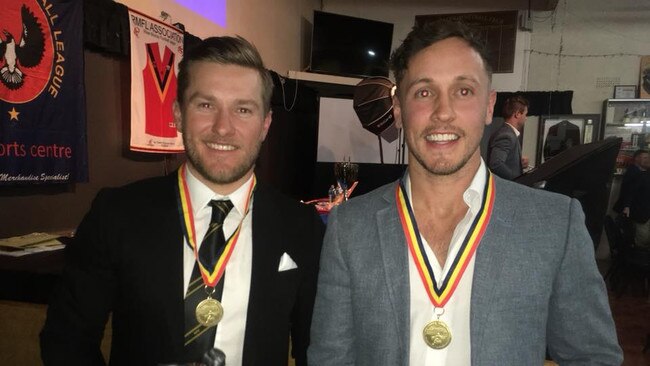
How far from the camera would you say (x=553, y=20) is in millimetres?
7434

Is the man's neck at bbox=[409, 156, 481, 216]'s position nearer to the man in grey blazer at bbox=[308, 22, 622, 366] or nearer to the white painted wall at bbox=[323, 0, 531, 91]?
the man in grey blazer at bbox=[308, 22, 622, 366]

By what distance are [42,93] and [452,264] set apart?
257 centimetres

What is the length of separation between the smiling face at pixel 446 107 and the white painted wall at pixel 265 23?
116 inches

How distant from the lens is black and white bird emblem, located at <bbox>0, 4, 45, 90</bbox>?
7.64 ft

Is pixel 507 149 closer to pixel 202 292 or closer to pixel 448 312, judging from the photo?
pixel 448 312

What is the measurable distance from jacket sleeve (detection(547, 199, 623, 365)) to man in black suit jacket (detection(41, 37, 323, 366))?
0.77m

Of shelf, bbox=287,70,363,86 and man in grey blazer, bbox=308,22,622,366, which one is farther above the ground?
shelf, bbox=287,70,363,86

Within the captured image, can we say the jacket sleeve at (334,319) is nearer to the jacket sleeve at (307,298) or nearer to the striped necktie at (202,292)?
the jacket sleeve at (307,298)

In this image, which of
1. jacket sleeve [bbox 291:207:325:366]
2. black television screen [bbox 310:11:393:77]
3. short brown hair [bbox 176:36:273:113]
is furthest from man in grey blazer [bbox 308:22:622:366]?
black television screen [bbox 310:11:393:77]

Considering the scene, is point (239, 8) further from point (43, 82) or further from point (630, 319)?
point (630, 319)

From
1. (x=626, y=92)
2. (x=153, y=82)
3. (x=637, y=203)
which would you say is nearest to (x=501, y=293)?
(x=153, y=82)

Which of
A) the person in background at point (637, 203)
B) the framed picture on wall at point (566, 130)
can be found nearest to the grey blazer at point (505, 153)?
the person in background at point (637, 203)

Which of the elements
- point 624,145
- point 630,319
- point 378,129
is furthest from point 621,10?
point 378,129

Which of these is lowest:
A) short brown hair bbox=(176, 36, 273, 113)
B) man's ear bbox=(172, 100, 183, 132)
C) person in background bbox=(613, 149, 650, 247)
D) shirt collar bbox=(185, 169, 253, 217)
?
person in background bbox=(613, 149, 650, 247)
